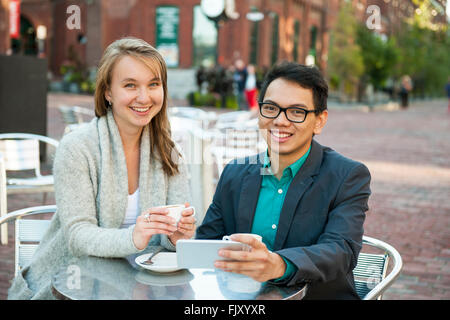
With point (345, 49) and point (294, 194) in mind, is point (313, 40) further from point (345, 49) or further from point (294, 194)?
point (294, 194)

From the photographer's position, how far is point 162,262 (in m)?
2.17

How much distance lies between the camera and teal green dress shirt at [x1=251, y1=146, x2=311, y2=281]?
242cm

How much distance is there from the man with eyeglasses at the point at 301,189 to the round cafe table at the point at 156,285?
242 mm

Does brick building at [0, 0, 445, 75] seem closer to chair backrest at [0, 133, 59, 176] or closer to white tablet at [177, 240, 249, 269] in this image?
chair backrest at [0, 133, 59, 176]

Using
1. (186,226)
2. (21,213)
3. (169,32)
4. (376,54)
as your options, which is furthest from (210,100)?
(186,226)

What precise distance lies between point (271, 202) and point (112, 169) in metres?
0.71

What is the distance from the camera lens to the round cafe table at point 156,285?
191 cm

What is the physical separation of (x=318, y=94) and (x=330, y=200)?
437 millimetres

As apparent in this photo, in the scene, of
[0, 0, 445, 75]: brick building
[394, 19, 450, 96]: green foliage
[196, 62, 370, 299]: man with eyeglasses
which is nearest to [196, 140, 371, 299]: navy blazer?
[196, 62, 370, 299]: man with eyeglasses

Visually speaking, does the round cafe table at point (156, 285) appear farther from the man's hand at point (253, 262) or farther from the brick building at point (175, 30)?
the brick building at point (175, 30)
